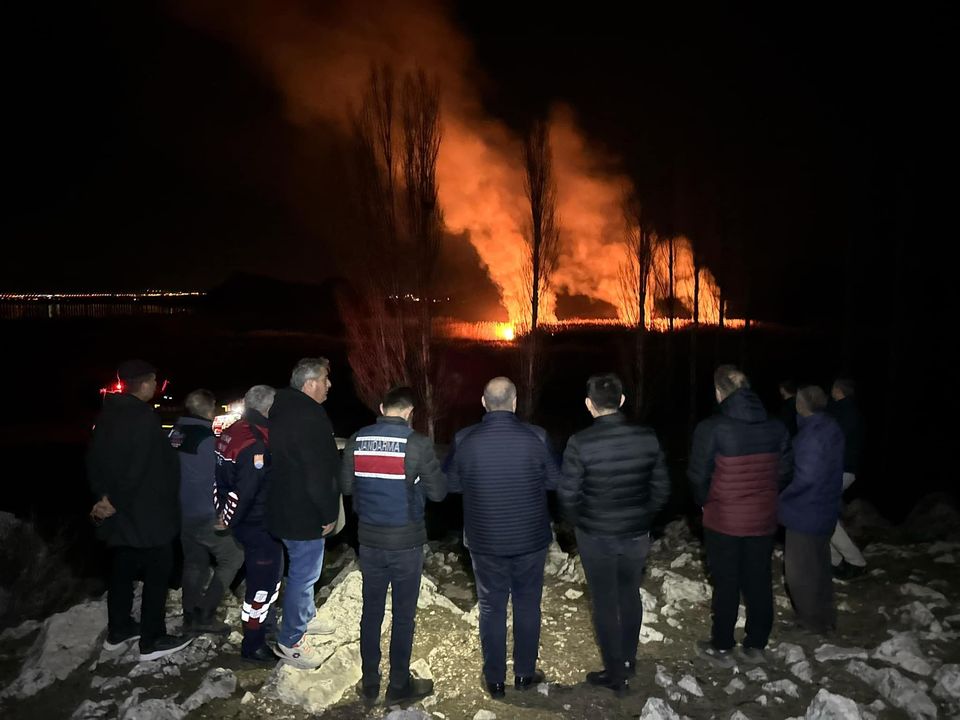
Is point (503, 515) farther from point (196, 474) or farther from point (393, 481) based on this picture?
point (196, 474)

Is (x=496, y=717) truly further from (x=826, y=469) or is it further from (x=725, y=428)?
(x=826, y=469)

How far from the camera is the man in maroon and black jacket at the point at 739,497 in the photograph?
439cm

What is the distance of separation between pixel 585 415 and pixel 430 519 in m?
13.5

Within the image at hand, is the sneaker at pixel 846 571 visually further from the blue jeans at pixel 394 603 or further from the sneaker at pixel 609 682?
the blue jeans at pixel 394 603

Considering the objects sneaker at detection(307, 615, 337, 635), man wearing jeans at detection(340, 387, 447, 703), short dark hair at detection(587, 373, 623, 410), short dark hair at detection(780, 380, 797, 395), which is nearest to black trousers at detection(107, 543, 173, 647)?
sneaker at detection(307, 615, 337, 635)

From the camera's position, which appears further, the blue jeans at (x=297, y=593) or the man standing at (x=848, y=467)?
the man standing at (x=848, y=467)

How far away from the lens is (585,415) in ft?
80.9

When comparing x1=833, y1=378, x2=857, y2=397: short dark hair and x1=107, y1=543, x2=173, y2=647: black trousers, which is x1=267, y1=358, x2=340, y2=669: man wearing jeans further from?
x1=833, y1=378, x2=857, y2=397: short dark hair

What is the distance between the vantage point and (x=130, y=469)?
4.51 m

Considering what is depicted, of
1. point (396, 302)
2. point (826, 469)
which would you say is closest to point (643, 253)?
point (396, 302)

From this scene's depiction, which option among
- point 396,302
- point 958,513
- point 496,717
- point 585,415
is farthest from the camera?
point 585,415

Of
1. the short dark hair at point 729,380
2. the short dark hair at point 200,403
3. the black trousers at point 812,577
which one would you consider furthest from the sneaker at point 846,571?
the short dark hair at point 200,403

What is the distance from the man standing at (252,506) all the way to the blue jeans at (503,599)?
1550 mm

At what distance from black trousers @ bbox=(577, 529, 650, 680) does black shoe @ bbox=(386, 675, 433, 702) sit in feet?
3.93
